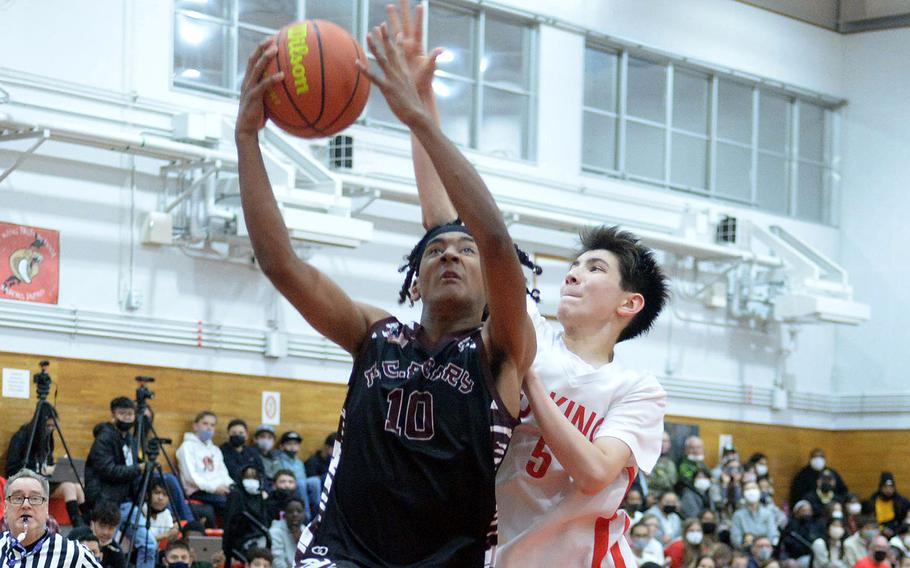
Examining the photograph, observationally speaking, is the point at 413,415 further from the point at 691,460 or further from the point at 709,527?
the point at 691,460

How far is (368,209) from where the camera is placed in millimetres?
17562

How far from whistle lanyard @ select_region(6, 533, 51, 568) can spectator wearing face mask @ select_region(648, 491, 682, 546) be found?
31.6 feet

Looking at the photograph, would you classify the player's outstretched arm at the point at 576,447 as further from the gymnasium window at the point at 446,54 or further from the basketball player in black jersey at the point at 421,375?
the gymnasium window at the point at 446,54

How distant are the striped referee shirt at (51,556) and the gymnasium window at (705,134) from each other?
13502 millimetres

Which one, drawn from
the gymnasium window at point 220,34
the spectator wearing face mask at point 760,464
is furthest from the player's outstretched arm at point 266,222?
the spectator wearing face mask at point 760,464

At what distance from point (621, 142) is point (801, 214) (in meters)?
4.19

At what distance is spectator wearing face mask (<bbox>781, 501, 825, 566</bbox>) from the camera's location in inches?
734

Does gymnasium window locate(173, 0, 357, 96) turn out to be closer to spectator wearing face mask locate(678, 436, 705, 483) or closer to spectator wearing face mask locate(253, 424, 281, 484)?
spectator wearing face mask locate(253, 424, 281, 484)

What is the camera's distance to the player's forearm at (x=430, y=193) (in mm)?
4652

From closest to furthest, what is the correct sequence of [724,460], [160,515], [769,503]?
A: 1. [160,515]
2. [769,503]
3. [724,460]

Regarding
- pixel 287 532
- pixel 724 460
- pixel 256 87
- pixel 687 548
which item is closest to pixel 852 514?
pixel 724 460

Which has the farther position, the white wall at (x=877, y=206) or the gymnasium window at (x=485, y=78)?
the white wall at (x=877, y=206)

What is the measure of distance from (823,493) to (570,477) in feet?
56.9

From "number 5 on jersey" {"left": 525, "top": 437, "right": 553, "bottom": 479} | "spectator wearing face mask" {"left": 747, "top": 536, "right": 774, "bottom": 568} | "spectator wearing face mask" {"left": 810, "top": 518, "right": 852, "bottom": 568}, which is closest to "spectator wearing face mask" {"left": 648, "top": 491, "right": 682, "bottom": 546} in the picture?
"spectator wearing face mask" {"left": 747, "top": 536, "right": 774, "bottom": 568}
